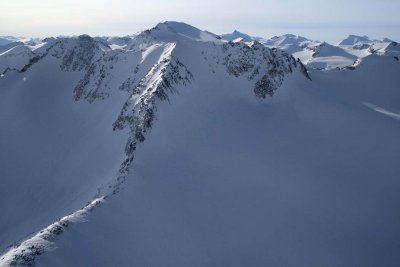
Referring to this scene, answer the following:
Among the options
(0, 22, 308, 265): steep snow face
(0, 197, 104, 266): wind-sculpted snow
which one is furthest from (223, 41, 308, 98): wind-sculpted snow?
(0, 197, 104, 266): wind-sculpted snow

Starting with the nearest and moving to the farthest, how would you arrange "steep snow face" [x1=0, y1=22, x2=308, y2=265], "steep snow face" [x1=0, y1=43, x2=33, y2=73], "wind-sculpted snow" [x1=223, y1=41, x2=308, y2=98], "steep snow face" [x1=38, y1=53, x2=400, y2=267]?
1. "steep snow face" [x1=38, y1=53, x2=400, y2=267]
2. "steep snow face" [x1=0, y1=22, x2=308, y2=265]
3. "wind-sculpted snow" [x1=223, y1=41, x2=308, y2=98]
4. "steep snow face" [x1=0, y1=43, x2=33, y2=73]

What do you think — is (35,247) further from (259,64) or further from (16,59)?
(16,59)

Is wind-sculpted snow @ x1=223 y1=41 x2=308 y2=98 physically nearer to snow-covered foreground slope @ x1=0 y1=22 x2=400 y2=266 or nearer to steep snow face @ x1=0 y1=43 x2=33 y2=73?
snow-covered foreground slope @ x1=0 y1=22 x2=400 y2=266

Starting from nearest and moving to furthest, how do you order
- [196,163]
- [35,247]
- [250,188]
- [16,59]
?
1. [35,247]
2. [250,188]
3. [196,163]
4. [16,59]

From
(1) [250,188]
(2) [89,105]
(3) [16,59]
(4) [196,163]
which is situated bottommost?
(1) [250,188]

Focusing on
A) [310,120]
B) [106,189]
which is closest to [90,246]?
[106,189]

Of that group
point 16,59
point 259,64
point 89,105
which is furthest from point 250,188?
point 16,59

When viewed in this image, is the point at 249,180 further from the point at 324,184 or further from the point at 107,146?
the point at 107,146
